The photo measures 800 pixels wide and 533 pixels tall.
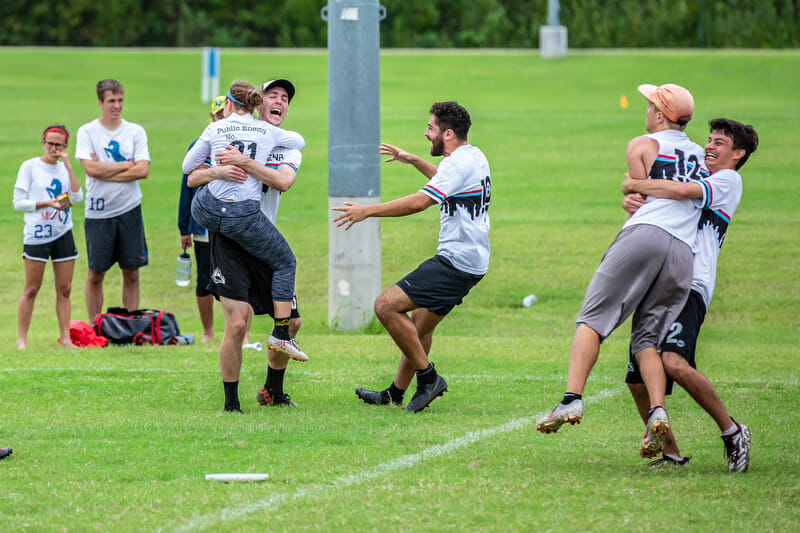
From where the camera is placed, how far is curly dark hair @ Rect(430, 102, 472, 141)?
23.6ft

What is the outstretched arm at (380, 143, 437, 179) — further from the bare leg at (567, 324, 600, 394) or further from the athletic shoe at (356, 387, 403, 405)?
the bare leg at (567, 324, 600, 394)

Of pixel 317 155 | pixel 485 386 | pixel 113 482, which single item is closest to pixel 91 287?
pixel 485 386

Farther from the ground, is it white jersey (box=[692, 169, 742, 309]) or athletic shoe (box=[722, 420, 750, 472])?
white jersey (box=[692, 169, 742, 309])

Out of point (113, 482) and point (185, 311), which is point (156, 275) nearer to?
point (185, 311)

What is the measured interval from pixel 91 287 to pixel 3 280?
581 cm

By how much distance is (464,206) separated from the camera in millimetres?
7121

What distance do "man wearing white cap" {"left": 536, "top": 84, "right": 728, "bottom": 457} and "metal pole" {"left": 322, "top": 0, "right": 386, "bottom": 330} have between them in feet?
20.0

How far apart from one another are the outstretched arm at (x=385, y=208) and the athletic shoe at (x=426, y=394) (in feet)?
4.27

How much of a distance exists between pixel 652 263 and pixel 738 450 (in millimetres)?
1103

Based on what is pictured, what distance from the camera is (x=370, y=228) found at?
12.0 meters

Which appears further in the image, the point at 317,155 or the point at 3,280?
the point at 317,155

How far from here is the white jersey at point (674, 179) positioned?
5926 mm

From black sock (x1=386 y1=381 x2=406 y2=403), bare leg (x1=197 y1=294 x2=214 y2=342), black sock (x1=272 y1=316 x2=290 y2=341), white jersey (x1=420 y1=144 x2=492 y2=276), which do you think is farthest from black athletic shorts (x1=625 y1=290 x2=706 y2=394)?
bare leg (x1=197 y1=294 x2=214 y2=342)

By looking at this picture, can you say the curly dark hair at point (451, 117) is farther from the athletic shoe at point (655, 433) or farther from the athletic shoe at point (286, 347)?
the athletic shoe at point (655, 433)
